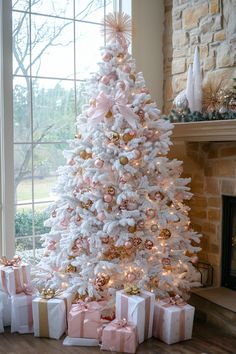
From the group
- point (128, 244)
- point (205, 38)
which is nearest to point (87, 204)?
point (128, 244)

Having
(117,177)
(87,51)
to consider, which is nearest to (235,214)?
(117,177)

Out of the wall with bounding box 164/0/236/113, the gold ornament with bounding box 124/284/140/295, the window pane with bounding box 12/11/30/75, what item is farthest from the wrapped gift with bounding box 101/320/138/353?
the window pane with bounding box 12/11/30/75

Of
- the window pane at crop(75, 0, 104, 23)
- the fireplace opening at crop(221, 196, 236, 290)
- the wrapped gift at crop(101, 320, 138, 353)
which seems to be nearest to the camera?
the wrapped gift at crop(101, 320, 138, 353)

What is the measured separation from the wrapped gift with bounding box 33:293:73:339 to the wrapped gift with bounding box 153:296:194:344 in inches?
26.0

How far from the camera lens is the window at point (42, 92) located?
12.7ft

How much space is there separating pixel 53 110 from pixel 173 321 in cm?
207

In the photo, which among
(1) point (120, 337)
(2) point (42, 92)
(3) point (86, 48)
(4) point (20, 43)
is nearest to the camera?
(1) point (120, 337)

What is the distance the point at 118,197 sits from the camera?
3182 millimetres

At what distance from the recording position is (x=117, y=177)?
328 centimetres

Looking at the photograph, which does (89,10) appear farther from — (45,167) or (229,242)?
(229,242)

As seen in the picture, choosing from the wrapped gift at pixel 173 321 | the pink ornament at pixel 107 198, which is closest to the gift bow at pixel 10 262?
the pink ornament at pixel 107 198

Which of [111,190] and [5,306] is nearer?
[111,190]

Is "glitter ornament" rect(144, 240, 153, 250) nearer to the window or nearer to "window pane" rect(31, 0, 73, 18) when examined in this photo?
the window

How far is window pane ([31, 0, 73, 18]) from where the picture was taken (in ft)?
12.9
